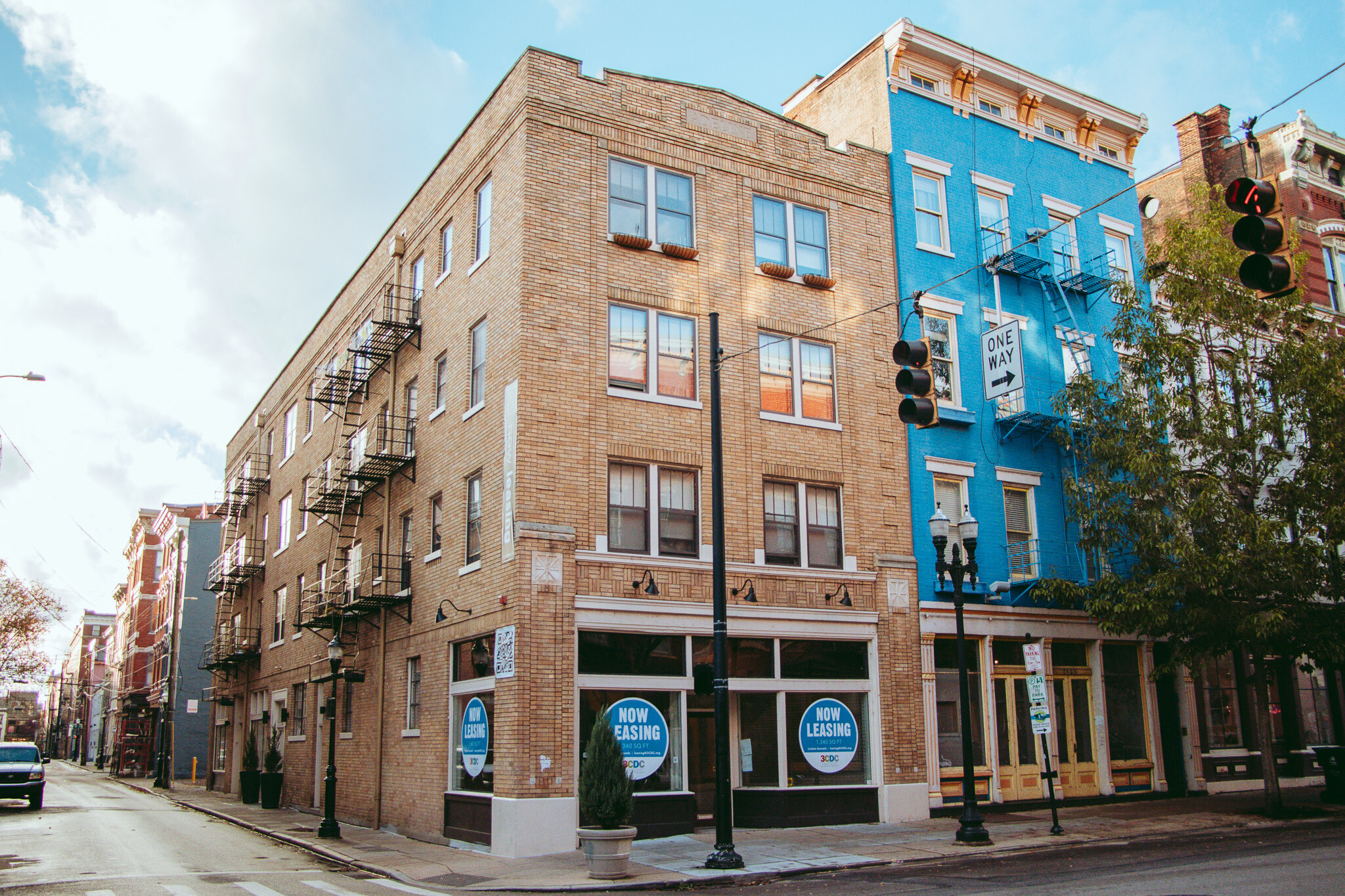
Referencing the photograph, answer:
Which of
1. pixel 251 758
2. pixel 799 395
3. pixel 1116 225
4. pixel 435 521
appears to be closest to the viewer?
pixel 799 395

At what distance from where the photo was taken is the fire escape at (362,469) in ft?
74.5

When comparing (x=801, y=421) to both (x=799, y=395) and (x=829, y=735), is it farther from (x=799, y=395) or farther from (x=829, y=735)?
(x=829, y=735)

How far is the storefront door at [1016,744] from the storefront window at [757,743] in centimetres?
580

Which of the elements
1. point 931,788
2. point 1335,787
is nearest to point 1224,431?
point 1335,787

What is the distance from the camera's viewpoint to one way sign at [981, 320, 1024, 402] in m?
21.8

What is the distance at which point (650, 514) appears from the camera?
60.5 feet

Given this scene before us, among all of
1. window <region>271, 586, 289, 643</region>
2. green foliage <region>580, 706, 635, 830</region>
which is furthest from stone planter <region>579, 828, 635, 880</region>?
window <region>271, 586, 289, 643</region>

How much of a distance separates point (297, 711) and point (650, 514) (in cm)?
1686

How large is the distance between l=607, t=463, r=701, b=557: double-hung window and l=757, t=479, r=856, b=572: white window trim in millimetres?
1474

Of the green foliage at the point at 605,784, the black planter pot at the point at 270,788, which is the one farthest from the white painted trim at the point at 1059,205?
the black planter pot at the point at 270,788

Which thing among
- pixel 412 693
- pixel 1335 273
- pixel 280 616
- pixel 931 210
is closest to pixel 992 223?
pixel 931 210

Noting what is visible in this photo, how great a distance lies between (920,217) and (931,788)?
492 inches

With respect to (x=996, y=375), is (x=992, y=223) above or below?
above

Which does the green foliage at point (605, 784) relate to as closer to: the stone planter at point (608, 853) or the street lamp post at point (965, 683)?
the stone planter at point (608, 853)
